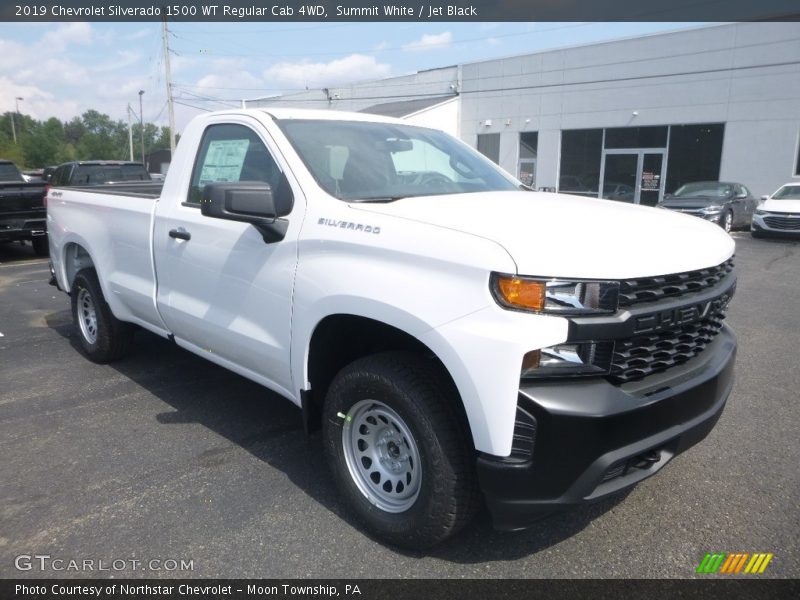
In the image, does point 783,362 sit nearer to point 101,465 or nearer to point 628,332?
point 628,332

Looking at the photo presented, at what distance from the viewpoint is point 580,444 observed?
7.26 ft

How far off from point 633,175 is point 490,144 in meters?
7.47

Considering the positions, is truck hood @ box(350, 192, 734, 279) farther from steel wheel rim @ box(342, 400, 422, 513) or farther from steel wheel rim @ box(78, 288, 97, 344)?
steel wheel rim @ box(78, 288, 97, 344)

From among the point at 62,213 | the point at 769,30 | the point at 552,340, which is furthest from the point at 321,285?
the point at 769,30

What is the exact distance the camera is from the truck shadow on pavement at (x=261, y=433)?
2852 millimetres

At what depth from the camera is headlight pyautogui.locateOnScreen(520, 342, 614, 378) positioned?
2219 millimetres

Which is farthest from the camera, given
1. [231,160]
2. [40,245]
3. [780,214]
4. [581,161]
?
[581,161]

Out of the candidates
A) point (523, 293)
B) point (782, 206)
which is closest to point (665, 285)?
point (523, 293)

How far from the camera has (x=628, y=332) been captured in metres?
2.29

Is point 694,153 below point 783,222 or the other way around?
the other way around

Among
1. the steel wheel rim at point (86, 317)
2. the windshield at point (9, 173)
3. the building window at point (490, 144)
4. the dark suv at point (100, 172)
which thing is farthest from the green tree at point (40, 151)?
the steel wheel rim at point (86, 317)

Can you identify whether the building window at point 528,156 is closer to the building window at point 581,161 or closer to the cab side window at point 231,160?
the building window at point 581,161

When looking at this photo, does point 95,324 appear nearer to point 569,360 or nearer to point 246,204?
point 246,204

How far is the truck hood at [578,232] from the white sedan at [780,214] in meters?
14.4
